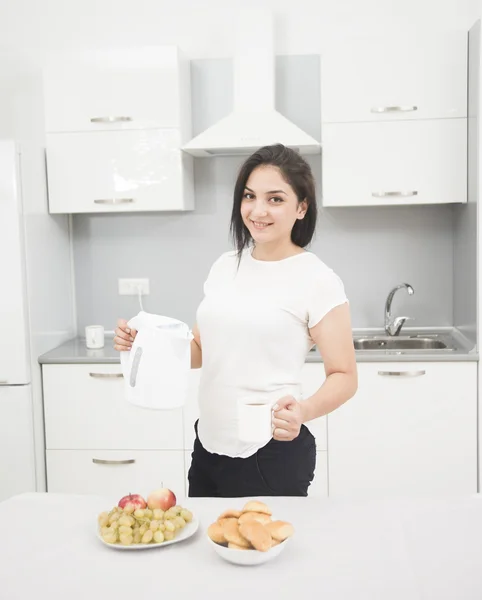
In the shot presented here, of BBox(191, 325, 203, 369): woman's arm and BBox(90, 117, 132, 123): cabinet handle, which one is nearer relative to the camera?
BBox(191, 325, 203, 369): woman's arm

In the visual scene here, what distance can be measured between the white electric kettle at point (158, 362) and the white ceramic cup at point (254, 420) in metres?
0.18

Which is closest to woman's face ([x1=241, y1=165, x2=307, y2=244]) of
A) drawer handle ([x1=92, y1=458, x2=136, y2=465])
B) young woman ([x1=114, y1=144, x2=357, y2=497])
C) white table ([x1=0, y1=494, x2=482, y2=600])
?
young woman ([x1=114, y1=144, x2=357, y2=497])

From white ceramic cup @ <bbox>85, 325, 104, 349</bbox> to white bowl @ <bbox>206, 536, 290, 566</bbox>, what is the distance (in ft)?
6.83

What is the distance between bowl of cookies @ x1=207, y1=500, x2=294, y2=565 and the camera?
4.52ft

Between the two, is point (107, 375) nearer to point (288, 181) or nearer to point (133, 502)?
point (288, 181)

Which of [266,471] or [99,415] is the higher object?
[266,471]

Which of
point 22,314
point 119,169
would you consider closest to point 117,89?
point 119,169

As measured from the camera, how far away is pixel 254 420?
155cm

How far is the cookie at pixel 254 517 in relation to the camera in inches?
56.4

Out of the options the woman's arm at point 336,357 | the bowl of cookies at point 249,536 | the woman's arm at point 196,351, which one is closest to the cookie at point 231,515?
the bowl of cookies at point 249,536

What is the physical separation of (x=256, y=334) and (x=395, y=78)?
169cm

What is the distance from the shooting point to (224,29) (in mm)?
3514

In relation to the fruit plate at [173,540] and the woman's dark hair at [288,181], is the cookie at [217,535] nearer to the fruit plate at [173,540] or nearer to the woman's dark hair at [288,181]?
the fruit plate at [173,540]

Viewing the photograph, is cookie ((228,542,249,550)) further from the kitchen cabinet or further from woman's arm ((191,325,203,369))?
the kitchen cabinet
